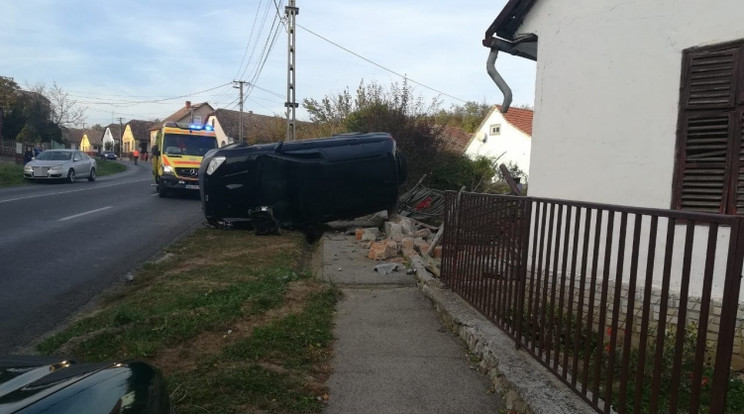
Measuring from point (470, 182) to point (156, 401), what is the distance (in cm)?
1758

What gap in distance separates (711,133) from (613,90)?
1.05m

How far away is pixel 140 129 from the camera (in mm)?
97000

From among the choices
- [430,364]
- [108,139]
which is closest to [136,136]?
[108,139]

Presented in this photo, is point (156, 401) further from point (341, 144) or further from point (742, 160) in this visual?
point (341, 144)

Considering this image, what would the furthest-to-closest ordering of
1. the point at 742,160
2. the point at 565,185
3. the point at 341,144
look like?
the point at 341,144 → the point at 565,185 → the point at 742,160

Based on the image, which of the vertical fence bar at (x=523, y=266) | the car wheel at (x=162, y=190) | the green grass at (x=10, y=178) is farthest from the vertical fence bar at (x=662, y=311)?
the green grass at (x=10, y=178)

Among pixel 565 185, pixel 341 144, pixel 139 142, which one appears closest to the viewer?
pixel 565 185

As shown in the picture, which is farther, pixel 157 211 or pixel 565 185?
pixel 157 211

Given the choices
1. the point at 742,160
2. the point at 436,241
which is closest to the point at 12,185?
the point at 436,241

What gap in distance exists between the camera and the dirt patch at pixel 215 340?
14.6 feet

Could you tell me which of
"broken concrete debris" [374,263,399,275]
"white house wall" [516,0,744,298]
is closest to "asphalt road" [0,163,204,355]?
"broken concrete debris" [374,263,399,275]

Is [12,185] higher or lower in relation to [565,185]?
lower

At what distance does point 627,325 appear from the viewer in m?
2.91

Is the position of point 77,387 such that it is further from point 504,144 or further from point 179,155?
point 504,144
